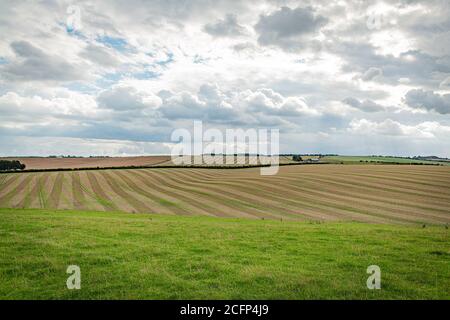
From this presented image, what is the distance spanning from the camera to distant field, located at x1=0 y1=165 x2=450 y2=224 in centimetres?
4144

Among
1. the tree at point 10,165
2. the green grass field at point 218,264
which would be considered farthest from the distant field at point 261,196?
the tree at point 10,165

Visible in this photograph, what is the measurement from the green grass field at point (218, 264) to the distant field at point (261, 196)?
73.8ft

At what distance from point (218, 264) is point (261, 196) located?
141ft

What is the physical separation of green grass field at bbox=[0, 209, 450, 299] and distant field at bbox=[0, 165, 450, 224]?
2249 centimetres

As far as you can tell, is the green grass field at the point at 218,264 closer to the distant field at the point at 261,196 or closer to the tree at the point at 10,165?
the distant field at the point at 261,196

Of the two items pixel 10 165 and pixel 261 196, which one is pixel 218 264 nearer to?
pixel 261 196

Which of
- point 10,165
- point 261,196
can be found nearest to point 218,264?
point 261,196

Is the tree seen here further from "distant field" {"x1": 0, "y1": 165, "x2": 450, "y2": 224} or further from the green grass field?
the green grass field

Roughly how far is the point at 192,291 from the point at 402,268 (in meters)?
7.78

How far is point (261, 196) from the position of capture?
2147 inches

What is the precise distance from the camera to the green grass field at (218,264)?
32.4 feet

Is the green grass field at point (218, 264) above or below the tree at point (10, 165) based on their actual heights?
below
